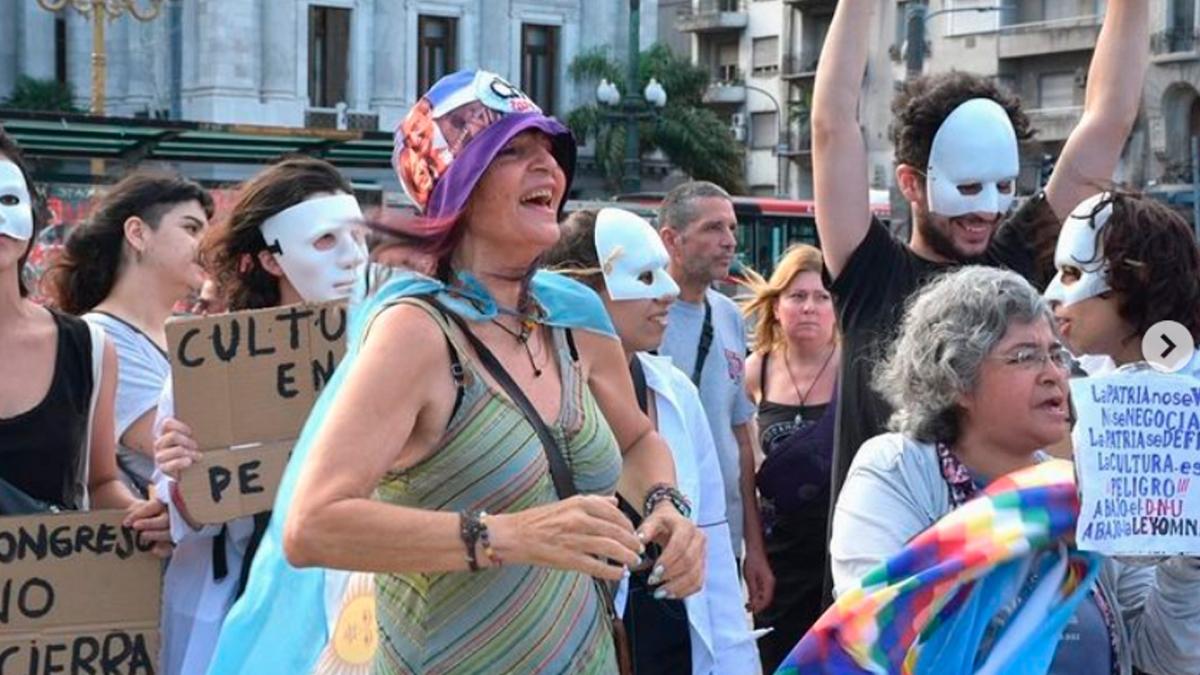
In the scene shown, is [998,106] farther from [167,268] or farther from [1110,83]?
[167,268]

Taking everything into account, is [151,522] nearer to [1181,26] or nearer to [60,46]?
[60,46]

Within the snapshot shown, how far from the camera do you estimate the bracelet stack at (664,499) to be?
138 inches

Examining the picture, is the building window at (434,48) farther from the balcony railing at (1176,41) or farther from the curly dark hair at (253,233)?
the curly dark hair at (253,233)

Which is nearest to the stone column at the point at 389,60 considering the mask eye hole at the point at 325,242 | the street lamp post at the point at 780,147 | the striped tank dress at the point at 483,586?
the street lamp post at the point at 780,147

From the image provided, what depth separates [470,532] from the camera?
9.78 feet

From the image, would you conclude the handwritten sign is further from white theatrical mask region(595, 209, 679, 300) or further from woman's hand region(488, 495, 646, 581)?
woman's hand region(488, 495, 646, 581)

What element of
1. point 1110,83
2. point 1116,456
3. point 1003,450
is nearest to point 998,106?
point 1110,83

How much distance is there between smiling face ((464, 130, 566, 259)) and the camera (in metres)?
3.30

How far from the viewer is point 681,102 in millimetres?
55969

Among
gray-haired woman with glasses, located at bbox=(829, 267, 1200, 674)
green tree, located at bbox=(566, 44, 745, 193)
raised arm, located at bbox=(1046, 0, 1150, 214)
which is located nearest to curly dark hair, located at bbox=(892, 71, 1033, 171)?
raised arm, located at bbox=(1046, 0, 1150, 214)

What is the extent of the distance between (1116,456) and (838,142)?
1.53 metres

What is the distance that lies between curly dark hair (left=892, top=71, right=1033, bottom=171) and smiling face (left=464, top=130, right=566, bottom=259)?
176 cm

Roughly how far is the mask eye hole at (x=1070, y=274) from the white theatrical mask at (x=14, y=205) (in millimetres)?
2459

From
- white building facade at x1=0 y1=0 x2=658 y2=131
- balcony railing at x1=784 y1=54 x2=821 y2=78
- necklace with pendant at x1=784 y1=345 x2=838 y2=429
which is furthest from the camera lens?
balcony railing at x1=784 y1=54 x2=821 y2=78
